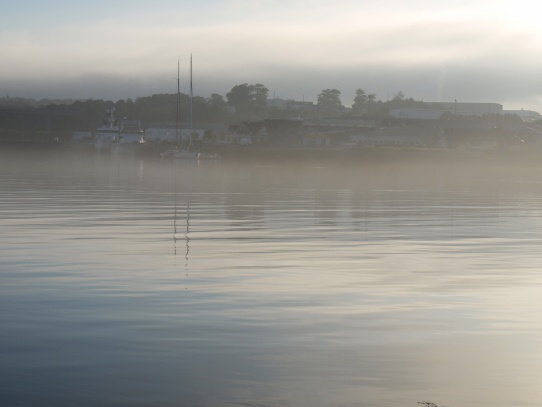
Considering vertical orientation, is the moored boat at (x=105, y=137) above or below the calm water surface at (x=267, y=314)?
below

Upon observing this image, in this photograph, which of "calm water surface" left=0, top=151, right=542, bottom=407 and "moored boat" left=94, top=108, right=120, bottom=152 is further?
"moored boat" left=94, top=108, right=120, bottom=152

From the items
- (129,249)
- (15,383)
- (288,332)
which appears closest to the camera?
(15,383)

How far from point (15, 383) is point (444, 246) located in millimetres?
16222

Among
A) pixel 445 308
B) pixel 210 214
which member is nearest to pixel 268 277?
pixel 445 308

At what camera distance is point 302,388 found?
10703 millimetres

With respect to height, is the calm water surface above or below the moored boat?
above

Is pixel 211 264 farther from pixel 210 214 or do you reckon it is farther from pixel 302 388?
pixel 210 214

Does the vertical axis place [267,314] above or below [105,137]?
above

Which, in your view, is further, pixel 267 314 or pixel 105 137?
pixel 105 137

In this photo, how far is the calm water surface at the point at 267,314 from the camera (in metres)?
10.7

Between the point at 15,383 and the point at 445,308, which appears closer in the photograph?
the point at 15,383

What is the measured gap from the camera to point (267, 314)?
14.8m

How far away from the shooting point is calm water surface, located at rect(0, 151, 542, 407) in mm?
10742

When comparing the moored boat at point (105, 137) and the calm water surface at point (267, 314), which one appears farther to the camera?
the moored boat at point (105, 137)
